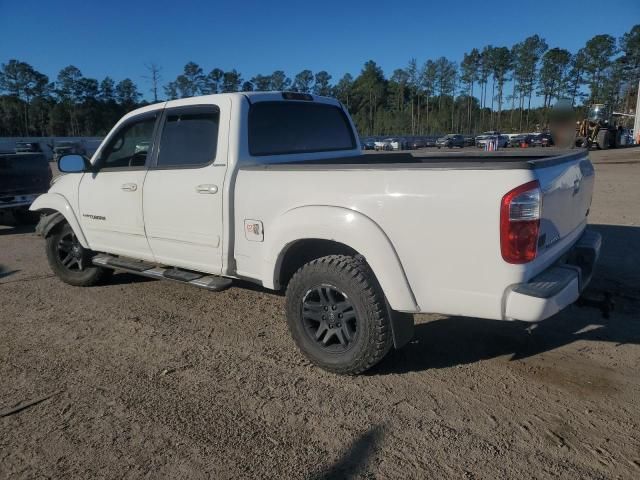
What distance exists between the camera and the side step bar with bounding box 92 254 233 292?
3.99 metres

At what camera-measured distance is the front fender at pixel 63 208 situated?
531 cm

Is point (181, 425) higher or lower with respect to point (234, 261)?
lower

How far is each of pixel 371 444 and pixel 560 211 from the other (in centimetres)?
Result: 184

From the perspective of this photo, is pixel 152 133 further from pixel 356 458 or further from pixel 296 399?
pixel 356 458

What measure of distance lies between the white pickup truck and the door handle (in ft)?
0.04

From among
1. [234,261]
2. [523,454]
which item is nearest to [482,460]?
[523,454]

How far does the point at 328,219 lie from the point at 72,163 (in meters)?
3.20

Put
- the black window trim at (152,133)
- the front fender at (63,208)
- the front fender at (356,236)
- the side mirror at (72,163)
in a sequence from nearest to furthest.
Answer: the front fender at (356,236) < the black window trim at (152,133) < the side mirror at (72,163) < the front fender at (63,208)

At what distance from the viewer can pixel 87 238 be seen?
525 centimetres

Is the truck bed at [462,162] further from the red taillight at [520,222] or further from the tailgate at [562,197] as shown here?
the red taillight at [520,222]

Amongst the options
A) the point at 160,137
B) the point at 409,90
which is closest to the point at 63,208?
the point at 160,137

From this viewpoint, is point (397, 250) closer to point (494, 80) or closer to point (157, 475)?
point (157, 475)

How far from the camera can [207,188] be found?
3.89 m

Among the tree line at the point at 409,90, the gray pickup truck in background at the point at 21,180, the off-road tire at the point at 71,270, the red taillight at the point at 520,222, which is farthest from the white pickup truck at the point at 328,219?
the tree line at the point at 409,90
